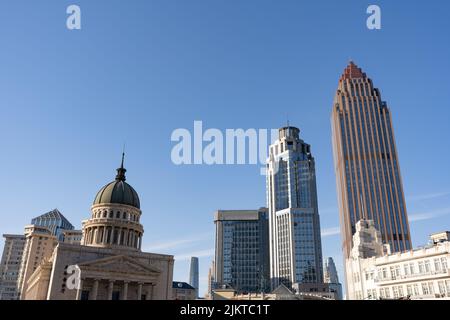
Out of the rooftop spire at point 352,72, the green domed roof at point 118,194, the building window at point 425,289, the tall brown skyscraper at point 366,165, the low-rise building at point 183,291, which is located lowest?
the building window at point 425,289

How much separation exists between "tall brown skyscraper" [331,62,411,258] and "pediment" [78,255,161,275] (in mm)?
104118

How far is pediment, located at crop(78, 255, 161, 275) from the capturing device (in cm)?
7081

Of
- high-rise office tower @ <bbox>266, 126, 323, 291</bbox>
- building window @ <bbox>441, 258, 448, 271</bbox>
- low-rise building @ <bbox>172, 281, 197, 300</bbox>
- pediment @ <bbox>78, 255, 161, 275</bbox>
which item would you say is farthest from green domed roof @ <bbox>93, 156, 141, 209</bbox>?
high-rise office tower @ <bbox>266, 126, 323, 291</bbox>

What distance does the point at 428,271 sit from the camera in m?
62.8

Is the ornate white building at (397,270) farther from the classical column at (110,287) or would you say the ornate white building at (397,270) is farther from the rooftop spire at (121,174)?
the rooftop spire at (121,174)

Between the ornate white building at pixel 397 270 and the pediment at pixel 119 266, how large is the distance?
4289cm

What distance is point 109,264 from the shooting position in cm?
7200

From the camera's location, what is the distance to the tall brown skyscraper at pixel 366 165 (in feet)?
504

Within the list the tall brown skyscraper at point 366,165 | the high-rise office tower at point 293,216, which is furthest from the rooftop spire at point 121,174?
the tall brown skyscraper at point 366,165

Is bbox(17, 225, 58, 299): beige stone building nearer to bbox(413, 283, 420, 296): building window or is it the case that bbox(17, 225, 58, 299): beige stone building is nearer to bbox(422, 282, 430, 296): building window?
bbox(413, 283, 420, 296): building window

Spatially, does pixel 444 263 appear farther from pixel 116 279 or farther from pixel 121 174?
pixel 121 174

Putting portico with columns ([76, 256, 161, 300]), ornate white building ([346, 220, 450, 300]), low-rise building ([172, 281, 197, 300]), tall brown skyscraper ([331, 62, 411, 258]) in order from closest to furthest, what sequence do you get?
ornate white building ([346, 220, 450, 300])
portico with columns ([76, 256, 161, 300])
low-rise building ([172, 281, 197, 300])
tall brown skyscraper ([331, 62, 411, 258])
